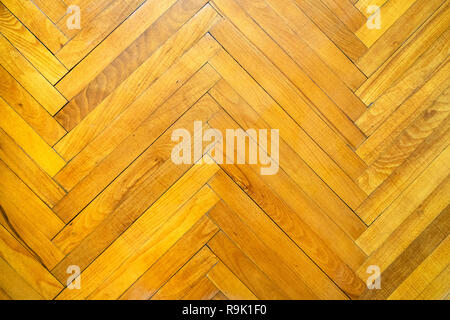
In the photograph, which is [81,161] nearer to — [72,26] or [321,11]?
[72,26]

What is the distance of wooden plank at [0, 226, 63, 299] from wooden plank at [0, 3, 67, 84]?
597 mm

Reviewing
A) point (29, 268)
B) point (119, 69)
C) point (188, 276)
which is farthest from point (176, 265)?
point (119, 69)

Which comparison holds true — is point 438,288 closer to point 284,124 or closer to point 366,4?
point 284,124

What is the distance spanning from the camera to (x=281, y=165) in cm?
125

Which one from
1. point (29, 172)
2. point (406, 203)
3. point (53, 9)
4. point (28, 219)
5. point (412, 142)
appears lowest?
point (406, 203)

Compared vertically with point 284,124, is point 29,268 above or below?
above

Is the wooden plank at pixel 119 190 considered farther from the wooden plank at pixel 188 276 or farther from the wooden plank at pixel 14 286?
the wooden plank at pixel 188 276

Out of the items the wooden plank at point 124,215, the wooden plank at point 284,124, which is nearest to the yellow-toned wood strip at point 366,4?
the wooden plank at point 284,124

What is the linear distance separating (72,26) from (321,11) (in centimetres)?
93

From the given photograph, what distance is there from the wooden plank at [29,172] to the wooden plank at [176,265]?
16.6 inches

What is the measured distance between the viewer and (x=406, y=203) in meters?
1.26

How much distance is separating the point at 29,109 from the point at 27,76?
0.12m

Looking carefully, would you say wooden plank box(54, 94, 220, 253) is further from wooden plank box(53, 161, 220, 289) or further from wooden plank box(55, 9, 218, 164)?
wooden plank box(55, 9, 218, 164)

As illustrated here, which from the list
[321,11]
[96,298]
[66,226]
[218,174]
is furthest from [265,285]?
[321,11]
